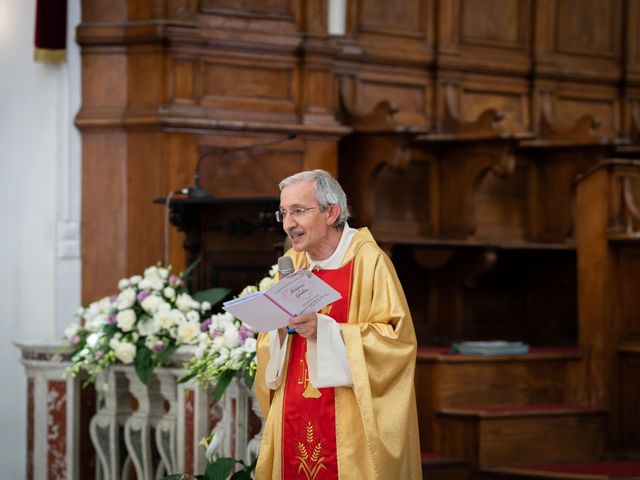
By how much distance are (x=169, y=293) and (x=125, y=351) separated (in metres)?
0.35

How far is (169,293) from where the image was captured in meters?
5.33

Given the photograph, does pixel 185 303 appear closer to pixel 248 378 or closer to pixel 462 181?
pixel 248 378

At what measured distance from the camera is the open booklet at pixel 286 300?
11.7 feet

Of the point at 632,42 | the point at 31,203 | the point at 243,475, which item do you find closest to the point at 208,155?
the point at 31,203

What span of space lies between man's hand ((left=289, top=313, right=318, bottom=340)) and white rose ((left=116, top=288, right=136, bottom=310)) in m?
1.72

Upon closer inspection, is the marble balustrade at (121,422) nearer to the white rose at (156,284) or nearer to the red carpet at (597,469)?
the white rose at (156,284)

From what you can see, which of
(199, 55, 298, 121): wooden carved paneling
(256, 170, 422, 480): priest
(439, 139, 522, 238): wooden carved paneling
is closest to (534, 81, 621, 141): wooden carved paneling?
(439, 139, 522, 238): wooden carved paneling

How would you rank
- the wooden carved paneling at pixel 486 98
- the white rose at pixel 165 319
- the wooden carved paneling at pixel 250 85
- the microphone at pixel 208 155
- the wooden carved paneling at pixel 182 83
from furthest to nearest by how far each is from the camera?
1. the wooden carved paneling at pixel 486 98
2. the wooden carved paneling at pixel 250 85
3. the wooden carved paneling at pixel 182 83
4. the microphone at pixel 208 155
5. the white rose at pixel 165 319

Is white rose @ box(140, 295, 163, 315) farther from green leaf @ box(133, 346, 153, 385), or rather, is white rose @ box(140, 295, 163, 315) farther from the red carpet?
the red carpet

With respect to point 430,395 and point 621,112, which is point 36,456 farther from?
point 621,112

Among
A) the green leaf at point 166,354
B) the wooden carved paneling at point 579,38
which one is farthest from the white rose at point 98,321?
the wooden carved paneling at point 579,38

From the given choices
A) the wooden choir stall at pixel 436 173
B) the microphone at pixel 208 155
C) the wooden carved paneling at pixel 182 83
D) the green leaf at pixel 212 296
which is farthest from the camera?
the wooden carved paneling at pixel 182 83

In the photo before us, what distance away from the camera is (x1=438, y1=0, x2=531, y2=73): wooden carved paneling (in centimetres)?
764

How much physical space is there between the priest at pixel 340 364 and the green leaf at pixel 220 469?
0.52 m
